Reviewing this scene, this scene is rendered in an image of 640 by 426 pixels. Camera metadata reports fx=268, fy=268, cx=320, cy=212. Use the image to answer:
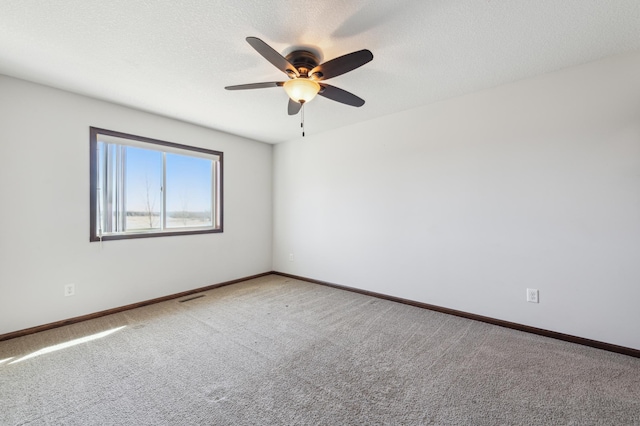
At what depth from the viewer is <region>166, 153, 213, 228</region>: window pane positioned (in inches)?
145

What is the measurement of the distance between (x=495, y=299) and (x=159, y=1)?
369 cm

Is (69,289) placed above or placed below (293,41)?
below

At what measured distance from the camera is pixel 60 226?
2727 mm

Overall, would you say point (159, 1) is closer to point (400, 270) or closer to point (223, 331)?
point (223, 331)

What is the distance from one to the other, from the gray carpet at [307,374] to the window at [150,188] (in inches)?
44.2

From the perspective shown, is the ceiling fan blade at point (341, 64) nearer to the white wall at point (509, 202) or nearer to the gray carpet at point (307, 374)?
the white wall at point (509, 202)

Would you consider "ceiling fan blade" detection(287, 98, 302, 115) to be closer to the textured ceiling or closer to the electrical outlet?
the textured ceiling

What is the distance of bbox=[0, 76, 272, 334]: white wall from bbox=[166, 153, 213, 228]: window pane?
28 centimetres

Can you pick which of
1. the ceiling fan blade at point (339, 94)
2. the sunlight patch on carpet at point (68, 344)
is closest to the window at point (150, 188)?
the sunlight patch on carpet at point (68, 344)

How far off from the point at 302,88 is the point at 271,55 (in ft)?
1.12

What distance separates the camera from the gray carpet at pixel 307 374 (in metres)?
1.53

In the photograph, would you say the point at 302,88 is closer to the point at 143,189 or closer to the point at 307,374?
the point at 307,374

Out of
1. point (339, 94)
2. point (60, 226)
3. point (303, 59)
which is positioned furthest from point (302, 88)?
point (60, 226)

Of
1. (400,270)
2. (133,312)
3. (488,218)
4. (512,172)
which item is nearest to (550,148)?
(512,172)
